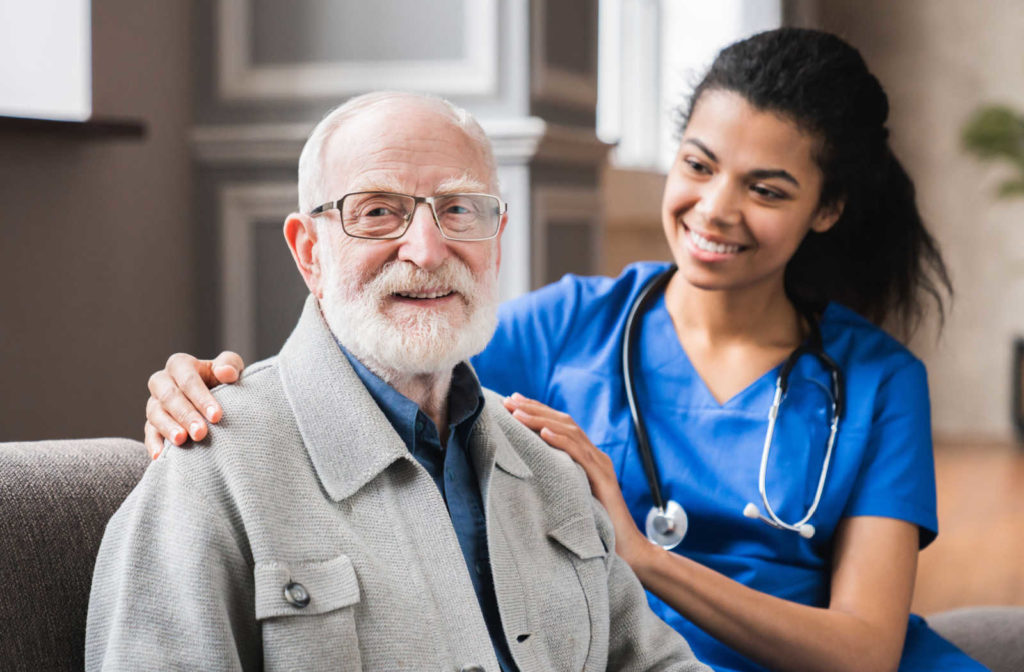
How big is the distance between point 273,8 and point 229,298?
2.17 ft

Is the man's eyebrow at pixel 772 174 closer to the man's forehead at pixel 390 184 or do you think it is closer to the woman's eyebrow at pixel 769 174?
the woman's eyebrow at pixel 769 174


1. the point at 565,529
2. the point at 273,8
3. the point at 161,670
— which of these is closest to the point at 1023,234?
the point at 273,8

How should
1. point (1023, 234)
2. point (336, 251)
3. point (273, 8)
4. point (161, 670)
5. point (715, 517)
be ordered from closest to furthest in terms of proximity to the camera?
point (161, 670), point (336, 251), point (715, 517), point (273, 8), point (1023, 234)

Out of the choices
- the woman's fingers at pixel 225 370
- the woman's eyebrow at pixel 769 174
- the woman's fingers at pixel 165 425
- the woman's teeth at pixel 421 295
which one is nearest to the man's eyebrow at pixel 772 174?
the woman's eyebrow at pixel 769 174

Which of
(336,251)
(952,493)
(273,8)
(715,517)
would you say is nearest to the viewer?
(336,251)

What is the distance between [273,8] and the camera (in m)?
2.68

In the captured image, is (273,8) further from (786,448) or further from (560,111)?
(786,448)

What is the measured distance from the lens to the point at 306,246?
1267 mm

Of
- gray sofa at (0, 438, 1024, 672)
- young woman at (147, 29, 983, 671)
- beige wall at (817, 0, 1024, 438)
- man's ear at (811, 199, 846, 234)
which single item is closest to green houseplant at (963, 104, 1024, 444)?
beige wall at (817, 0, 1024, 438)

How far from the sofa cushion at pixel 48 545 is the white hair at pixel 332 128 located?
382mm

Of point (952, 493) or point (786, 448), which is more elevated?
point (786, 448)

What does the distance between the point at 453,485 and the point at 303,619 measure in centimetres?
25

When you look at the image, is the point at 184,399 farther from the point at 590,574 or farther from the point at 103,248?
the point at 103,248

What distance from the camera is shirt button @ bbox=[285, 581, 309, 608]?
3.37ft
